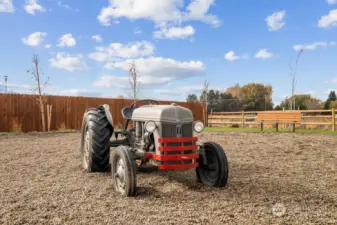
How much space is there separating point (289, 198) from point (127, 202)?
2.15 metres

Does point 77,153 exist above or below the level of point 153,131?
below

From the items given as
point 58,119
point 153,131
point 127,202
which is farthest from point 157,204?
point 58,119

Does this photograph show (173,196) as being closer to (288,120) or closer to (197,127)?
(197,127)

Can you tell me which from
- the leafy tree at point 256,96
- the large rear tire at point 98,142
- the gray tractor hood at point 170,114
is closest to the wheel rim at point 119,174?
the gray tractor hood at point 170,114

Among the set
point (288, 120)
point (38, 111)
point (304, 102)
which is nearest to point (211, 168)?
point (288, 120)

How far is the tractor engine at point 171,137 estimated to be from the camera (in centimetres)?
439

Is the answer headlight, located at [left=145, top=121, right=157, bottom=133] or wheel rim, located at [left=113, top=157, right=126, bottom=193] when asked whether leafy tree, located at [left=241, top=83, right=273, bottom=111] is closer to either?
headlight, located at [left=145, top=121, right=157, bottom=133]

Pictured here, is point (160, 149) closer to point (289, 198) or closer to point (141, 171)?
point (141, 171)

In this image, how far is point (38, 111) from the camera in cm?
1797

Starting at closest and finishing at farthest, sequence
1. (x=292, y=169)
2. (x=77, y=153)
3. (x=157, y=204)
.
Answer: (x=157, y=204) → (x=292, y=169) → (x=77, y=153)

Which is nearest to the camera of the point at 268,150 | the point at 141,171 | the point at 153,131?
the point at 153,131

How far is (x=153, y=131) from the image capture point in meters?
4.59

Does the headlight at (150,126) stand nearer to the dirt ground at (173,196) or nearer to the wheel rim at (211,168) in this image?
the dirt ground at (173,196)

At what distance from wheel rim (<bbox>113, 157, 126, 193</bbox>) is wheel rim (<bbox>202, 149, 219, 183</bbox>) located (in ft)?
4.38
